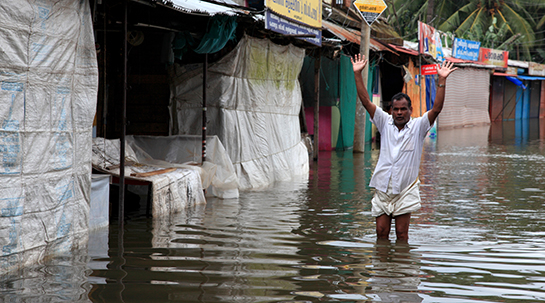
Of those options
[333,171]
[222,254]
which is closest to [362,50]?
[333,171]

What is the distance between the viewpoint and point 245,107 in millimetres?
10953

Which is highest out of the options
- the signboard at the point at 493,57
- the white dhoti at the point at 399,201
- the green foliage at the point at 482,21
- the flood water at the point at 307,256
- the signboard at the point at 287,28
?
the green foliage at the point at 482,21

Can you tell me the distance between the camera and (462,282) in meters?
4.89

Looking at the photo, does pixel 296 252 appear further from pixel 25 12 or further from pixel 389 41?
pixel 389 41

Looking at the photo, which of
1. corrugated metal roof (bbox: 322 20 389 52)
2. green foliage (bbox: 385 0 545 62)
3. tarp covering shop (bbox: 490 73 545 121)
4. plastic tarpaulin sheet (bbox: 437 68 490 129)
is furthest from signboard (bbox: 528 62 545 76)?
corrugated metal roof (bbox: 322 20 389 52)

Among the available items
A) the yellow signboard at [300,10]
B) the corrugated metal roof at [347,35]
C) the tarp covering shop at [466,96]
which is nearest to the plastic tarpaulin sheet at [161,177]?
the yellow signboard at [300,10]

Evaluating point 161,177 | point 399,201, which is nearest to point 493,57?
point 161,177

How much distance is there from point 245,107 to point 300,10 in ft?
6.65

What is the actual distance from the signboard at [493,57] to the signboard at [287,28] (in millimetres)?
25223

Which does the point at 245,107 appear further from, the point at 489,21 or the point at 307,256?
the point at 489,21

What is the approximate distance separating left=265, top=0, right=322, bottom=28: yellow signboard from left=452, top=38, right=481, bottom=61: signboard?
809 inches

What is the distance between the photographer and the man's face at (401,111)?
5.69m

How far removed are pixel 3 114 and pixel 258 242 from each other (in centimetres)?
284

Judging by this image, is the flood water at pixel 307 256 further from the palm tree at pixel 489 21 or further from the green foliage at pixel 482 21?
the palm tree at pixel 489 21
